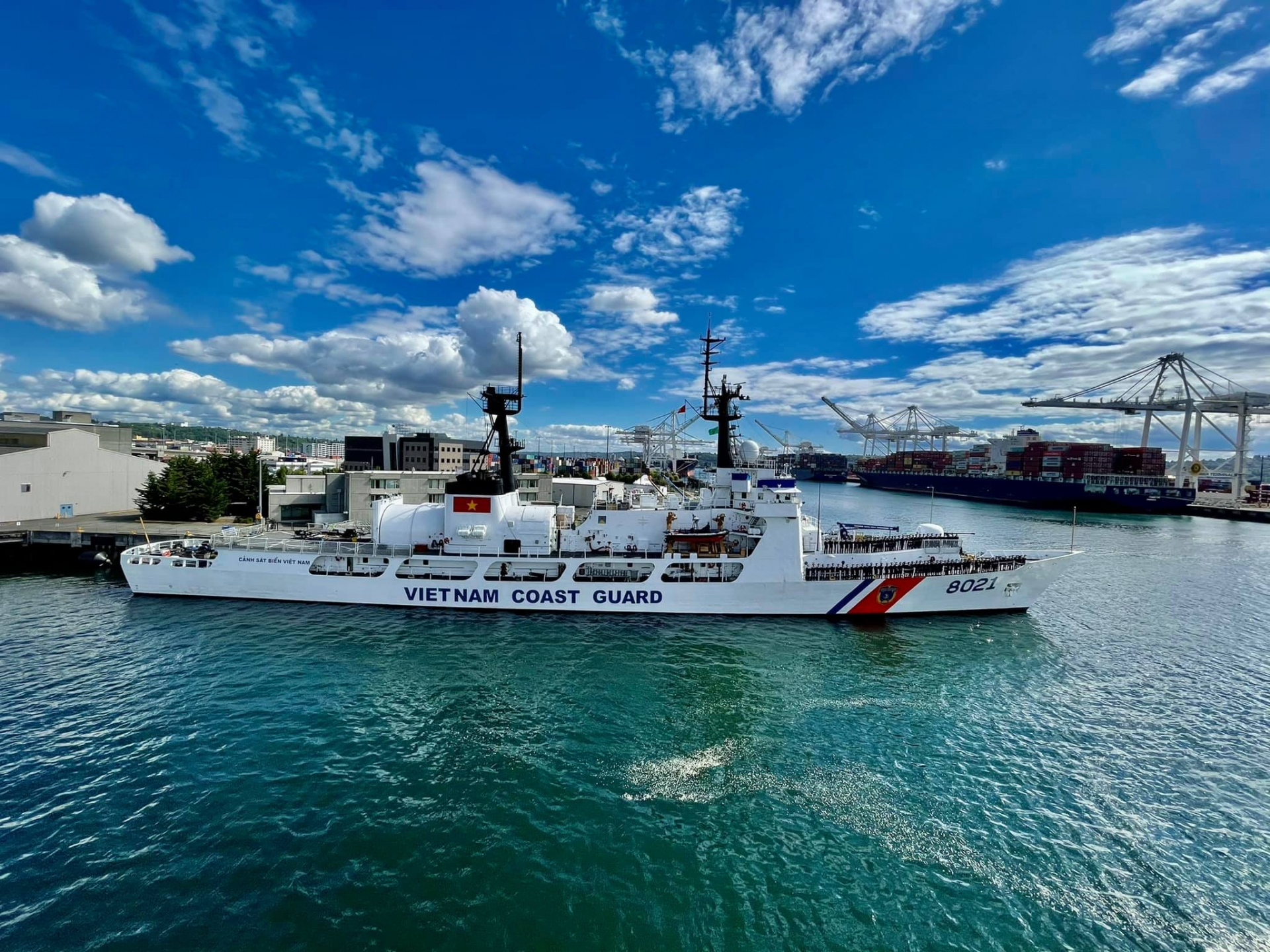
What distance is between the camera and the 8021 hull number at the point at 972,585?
24391mm

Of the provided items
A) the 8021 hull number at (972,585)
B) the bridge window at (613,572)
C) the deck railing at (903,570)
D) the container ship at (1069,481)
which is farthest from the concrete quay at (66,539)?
the container ship at (1069,481)

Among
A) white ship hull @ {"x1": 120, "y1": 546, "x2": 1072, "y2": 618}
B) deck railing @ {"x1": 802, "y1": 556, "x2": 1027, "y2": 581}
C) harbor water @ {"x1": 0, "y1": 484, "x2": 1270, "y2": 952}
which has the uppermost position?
deck railing @ {"x1": 802, "y1": 556, "x2": 1027, "y2": 581}

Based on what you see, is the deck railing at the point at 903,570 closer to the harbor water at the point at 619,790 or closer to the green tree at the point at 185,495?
the harbor water at the point at 619,790

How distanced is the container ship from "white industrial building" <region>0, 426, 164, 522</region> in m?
87.1

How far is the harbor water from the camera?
816cm

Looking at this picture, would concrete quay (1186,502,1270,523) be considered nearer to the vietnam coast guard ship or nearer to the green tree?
Answer: the vietnam coast guard ship

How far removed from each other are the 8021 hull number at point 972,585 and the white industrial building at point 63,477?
6103 cm

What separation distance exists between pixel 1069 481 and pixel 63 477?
133 metres

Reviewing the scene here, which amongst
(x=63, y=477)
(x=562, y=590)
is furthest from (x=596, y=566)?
(x=63, y=477)

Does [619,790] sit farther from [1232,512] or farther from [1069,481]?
[1069,481]

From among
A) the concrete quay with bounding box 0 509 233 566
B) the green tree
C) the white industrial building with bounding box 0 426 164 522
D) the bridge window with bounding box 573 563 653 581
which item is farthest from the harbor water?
the white industrial building with bounding box 0 426 164 522

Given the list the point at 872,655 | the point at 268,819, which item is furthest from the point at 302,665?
the point at 872,655

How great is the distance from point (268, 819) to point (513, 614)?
1358cm

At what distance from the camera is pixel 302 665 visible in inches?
675
